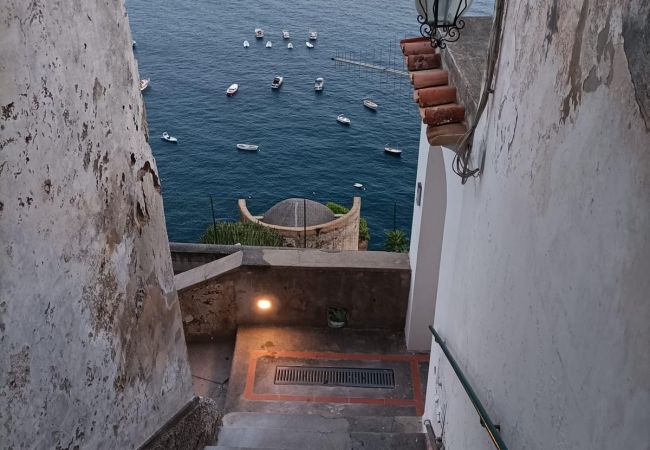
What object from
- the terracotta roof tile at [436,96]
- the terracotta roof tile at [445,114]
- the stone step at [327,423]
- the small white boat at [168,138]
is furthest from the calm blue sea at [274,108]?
the terracotta roof tile at [445,114]

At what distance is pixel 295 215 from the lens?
24.6m

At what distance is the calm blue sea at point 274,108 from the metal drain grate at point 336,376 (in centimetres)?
2943

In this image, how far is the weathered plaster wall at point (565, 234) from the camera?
2420mm

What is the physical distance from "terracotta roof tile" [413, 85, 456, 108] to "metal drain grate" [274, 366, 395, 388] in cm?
523

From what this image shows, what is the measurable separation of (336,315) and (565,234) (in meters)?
7.54

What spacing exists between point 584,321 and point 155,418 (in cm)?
347

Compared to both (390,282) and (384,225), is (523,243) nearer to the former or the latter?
(390,282)

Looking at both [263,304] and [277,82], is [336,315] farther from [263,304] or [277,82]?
[277,82]

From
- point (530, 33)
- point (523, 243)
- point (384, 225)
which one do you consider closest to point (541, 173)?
A: point (523, 243)

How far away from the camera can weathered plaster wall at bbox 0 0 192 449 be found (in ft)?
9.88

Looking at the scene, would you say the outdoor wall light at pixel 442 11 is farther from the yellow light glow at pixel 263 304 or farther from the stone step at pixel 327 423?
the yellow light glow at pixel 263 304

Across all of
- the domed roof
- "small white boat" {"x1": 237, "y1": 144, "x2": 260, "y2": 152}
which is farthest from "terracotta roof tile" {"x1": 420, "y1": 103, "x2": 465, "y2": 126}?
"small white boat" {"x1": 237, "y1": 144, "x2": 260, "y2": 152}

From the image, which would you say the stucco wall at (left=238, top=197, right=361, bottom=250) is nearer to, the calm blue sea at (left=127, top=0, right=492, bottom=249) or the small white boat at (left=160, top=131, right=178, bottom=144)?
the calm blue sea at (left=127, top=0, right=492, bottom=249)

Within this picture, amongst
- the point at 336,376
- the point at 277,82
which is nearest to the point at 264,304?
the point at 336,376
